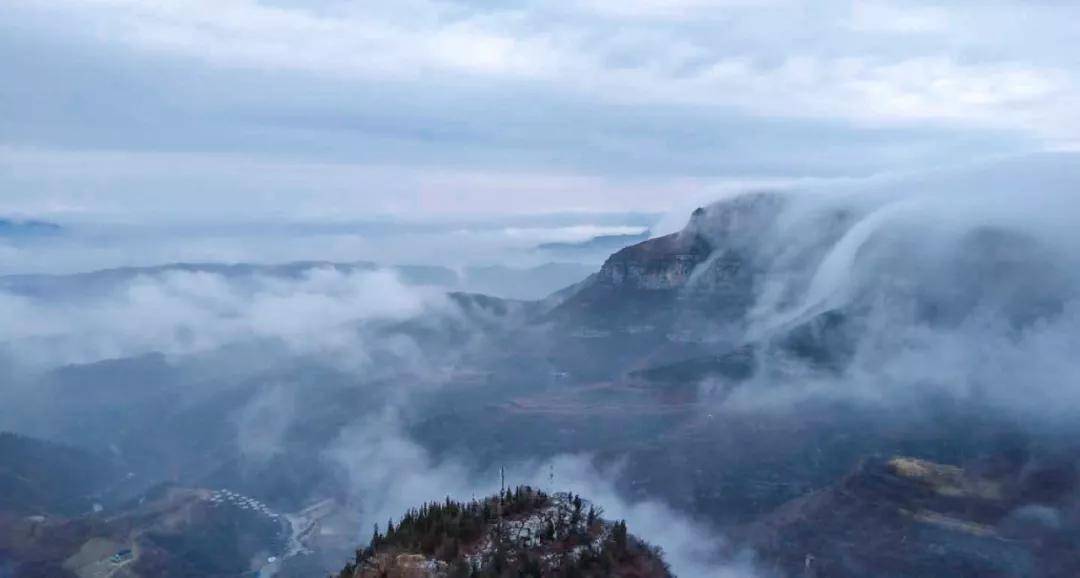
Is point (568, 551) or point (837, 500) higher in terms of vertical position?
point (568, 551)

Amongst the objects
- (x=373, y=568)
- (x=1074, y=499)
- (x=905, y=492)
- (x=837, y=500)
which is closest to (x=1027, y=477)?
(x=1074, y=499)

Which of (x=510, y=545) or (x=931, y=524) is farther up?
(x=510, y=545)

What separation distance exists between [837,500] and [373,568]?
361ft

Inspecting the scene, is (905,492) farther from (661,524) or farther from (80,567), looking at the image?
(80,567)

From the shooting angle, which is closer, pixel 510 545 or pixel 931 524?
pixel 510 545

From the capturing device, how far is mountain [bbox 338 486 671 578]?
73000 mm

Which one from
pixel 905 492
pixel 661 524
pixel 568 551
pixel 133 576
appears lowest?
pixel 133 576

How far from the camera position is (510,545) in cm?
7800

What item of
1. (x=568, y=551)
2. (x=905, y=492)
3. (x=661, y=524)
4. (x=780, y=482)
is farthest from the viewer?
(x=780, y=482)

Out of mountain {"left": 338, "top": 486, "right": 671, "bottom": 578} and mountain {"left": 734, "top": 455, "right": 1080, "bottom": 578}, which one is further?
mountain {"left": 734, "top": 455, "right": 1080, "bottom": 578}

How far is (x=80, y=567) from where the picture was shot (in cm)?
19025

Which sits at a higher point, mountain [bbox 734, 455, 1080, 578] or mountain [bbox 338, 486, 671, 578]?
mountain [bbox 338, 486, 671, 578]

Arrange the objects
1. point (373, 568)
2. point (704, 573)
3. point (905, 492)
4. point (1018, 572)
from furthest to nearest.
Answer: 1. point (905, 492)
2. point (704, 573)
3. point (1018, 572)
4. point (373, 568)

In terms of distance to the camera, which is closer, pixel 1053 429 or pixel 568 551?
pixel 568 551
